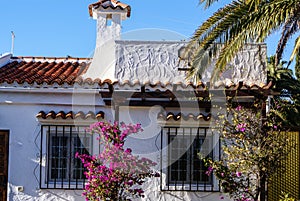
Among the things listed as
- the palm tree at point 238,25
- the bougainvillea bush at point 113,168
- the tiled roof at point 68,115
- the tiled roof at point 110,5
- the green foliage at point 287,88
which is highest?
the tiled roof at point 110,5

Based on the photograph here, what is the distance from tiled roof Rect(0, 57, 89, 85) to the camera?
1274cm

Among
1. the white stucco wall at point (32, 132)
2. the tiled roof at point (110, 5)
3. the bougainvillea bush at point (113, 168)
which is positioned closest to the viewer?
the bougainvillea bush at point (113, 168)

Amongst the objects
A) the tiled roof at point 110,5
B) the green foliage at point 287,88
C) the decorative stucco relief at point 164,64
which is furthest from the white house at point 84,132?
the green foliage at point 287,88

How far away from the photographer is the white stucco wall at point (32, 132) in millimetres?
12617

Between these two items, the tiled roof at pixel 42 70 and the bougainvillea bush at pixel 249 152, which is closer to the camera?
the bougainvillea bush at pixel 249 152

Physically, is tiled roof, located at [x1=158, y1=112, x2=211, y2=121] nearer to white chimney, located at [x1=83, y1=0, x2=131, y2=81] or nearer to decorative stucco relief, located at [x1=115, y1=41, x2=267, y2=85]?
decorative stucco relief, located at [x1=115, y1=41, x2=267, y2=85]

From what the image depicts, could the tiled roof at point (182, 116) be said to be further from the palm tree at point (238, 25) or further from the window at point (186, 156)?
the palm tree at point (238, 25)

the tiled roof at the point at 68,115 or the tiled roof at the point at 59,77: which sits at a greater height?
the tiled roof at the point at 59,77

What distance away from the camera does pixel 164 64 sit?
45.3 ft

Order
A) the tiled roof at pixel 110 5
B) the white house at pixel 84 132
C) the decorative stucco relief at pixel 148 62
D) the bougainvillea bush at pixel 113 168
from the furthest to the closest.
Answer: the tiled roof at pixel 110 5 → the decorative stucco relief at pixel 148 62 → the white house at pixel 84 132 → the bougainvillea bush at pixel 113 168

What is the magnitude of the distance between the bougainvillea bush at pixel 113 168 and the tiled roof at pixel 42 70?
83.9 inches

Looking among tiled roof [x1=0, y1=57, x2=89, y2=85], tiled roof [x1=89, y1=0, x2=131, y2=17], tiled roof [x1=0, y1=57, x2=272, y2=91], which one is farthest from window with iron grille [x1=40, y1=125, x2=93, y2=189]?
tiled roof [x1=89, y1=0, x2=131, y2=17]

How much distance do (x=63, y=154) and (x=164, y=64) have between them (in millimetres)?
3672

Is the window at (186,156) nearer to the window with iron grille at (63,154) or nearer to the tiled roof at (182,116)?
the tiled roof at (182,116)
